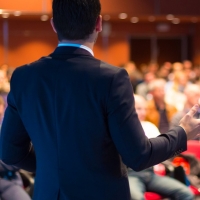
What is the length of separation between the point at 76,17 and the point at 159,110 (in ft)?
19.9

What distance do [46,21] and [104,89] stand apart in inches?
583

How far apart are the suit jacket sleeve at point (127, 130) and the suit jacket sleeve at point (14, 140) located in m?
0.36

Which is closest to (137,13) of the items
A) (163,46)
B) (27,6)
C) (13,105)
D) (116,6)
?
(116,6)

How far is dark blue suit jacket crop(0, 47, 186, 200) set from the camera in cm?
155

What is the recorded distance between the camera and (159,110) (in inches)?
299

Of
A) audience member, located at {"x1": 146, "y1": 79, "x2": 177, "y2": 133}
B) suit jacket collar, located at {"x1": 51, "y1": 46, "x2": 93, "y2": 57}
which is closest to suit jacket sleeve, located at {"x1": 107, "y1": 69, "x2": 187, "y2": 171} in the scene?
suit jacket collar, located at {"x1": 51, "y1": 46, "x2": 93, "y2": 57}

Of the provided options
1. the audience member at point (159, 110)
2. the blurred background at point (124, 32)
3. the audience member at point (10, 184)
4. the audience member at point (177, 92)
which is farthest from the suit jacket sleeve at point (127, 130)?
the blurred background at point (124, 32)

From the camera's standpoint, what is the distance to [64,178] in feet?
5.28

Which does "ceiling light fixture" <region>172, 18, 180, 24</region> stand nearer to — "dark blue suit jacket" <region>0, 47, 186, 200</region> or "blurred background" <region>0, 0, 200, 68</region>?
"blurred background" <region>0, 0, 200, 68</region>

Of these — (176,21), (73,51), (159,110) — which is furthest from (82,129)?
(176,21)

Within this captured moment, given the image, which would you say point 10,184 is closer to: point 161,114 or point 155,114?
point 155,114

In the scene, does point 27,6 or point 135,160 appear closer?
point 135,160

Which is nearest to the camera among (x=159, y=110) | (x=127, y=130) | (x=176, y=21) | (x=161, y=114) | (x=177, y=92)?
(x=127, y=130)

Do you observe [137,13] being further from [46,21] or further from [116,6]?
[46,21]
